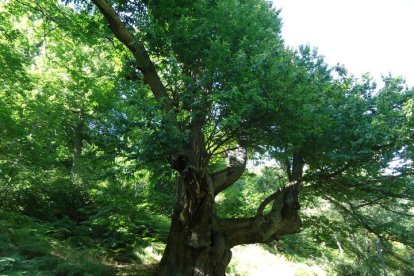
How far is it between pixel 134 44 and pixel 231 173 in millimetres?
4122

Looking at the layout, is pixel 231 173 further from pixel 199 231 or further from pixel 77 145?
pixel 77 145

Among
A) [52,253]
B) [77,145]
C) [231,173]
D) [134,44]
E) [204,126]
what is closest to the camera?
[204,126]

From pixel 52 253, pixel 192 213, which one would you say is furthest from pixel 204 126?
pixel 52 253

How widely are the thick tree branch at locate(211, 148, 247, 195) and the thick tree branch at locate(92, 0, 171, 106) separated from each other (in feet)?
8.68

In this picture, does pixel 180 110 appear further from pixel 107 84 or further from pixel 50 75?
pixel 50 75

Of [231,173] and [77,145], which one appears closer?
[231,173]

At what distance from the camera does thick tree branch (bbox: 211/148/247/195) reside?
8398 mm

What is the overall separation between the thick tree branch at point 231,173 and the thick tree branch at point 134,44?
2646 mm

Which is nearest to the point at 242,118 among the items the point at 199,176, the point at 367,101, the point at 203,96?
the point at 203,96

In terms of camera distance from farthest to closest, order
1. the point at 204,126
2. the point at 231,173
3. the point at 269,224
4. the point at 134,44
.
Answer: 1. the point at 231,173
2. the point at 269,224
3. the point at 134,44
4. the point at 204,126

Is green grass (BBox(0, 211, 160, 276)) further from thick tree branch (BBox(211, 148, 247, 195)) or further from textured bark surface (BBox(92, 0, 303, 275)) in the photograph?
thick tree branch (BBox(211, 148, 247, 195))

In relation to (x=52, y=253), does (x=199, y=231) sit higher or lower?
higher

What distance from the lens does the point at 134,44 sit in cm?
717

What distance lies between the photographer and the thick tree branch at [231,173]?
8398 mm
